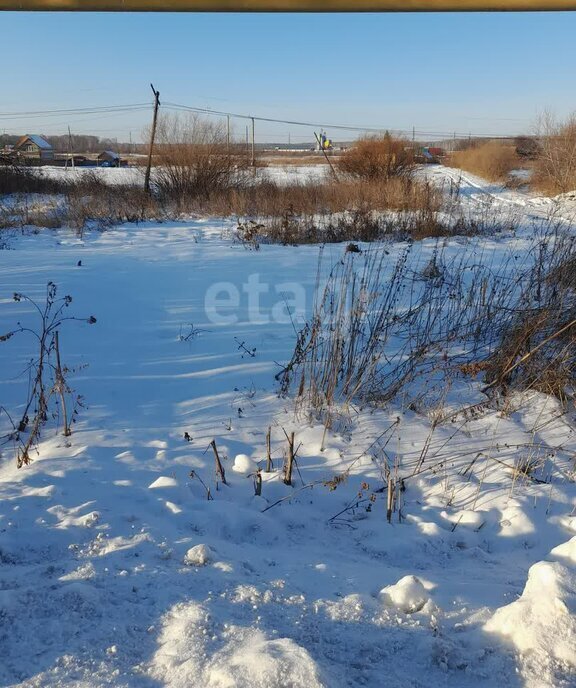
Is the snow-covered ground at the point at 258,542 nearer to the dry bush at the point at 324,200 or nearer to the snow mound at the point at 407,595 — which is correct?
the snow mound at the point at 407,595

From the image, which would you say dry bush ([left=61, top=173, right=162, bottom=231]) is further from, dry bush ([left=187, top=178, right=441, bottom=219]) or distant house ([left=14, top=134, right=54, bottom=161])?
distant house ([left=14, top=134, right=54, bottom=161])

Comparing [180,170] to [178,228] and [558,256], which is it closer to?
[178,228]

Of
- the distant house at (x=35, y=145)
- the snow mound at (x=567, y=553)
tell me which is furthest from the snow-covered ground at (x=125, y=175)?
the distant house at (x=35, y=145)

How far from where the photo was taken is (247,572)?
6.15ft

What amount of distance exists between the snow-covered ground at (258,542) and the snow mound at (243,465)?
0.01 meters

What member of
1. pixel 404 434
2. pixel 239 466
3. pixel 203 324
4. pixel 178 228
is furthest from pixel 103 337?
pixel 178 228

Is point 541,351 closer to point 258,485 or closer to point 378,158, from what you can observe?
point 258,485

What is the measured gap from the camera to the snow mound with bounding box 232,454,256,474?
2746mm

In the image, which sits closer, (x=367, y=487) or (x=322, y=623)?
(x=322, y=623)

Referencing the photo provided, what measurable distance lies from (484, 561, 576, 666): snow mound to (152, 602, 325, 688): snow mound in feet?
1.88

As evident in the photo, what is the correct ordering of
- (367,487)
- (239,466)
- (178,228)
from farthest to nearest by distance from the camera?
1. (178,228)
2. (239,466)
3. (367,487)

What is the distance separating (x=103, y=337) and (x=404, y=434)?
115 inches

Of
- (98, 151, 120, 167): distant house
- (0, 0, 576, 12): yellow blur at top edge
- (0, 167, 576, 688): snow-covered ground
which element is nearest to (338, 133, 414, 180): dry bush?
(0, 167, 576, 688): snow-covered ground

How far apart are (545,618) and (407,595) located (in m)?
0.39
